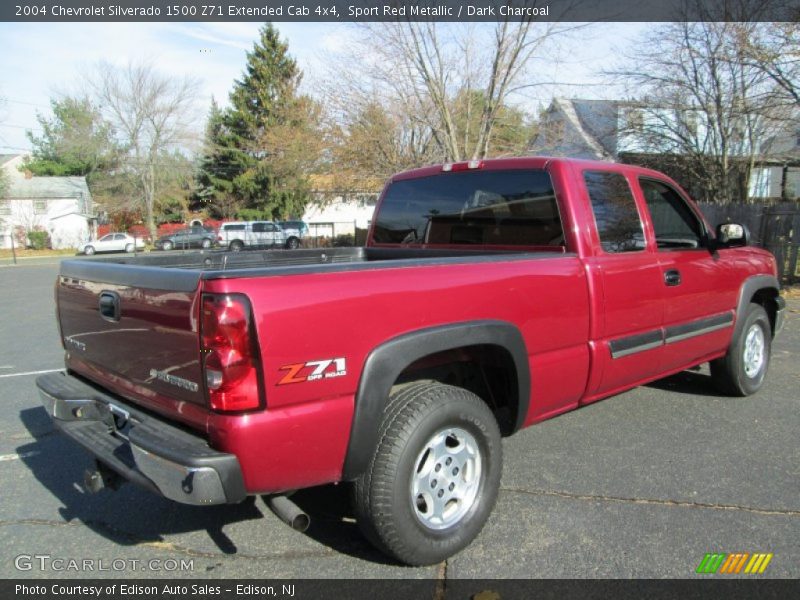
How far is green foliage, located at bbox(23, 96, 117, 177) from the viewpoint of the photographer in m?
54.4

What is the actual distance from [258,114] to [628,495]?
4842 cm

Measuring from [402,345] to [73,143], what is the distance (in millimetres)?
63834

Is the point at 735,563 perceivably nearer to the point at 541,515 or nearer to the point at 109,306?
the point at 541,515

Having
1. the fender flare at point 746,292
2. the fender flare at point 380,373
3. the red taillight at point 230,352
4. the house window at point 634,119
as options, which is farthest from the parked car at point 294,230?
the red taillight at point 230,352

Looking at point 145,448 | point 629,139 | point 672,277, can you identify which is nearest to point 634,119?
point 629,139

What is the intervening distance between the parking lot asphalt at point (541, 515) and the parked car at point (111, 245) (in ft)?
134

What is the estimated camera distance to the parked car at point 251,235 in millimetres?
38625

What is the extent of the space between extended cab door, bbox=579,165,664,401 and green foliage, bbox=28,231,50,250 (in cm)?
5001

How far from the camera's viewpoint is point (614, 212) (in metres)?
3.79

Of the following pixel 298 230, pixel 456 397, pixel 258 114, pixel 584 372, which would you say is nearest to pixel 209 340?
pixel 456 397

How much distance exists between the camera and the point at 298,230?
38875mm

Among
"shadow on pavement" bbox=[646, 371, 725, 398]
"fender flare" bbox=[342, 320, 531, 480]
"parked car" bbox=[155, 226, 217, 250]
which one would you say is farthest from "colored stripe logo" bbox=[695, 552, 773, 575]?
"parked car" bbox=[155, 226, 217, 250]

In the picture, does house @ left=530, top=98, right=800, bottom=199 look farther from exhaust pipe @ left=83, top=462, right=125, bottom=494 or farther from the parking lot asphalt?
exhaust pipe @ left=83, top=462, right=125, bottom=494
